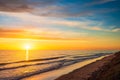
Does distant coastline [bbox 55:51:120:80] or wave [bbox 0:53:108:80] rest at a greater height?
distant coastline [bbox 55:51:120:80]

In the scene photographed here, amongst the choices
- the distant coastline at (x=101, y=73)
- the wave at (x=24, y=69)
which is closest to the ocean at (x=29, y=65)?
the wave at (x=24, y=69)

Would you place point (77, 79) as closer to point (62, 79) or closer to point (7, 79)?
point (62, 79)

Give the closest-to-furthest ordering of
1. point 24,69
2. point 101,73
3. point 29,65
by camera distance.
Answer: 1. point 101,73
2. point 24,69
3. point 29,65

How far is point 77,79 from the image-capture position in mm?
21766

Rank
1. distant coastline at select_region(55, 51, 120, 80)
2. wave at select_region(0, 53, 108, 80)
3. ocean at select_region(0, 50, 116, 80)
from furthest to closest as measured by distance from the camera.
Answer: ocean at select_region(0, 50, 116, 80) → wave at select_region(0, 53, 108, 80) → distant coastline at select_region(55, 51, 120, 80)

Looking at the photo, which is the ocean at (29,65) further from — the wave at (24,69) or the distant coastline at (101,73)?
the distant coastline at (101,73)

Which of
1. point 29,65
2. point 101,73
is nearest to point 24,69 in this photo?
point 29,65

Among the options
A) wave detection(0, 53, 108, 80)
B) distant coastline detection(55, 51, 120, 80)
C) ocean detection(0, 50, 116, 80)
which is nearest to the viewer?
distant coastline detection(55, 51, 120, 80)

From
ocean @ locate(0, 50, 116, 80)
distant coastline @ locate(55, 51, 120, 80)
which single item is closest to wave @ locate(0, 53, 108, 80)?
ocean @ locate(0, 50, 116, 80)

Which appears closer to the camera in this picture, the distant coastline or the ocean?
the distant coastline

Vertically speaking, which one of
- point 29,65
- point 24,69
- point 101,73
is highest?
point 101,73

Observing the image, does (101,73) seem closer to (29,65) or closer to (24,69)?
(24,69)

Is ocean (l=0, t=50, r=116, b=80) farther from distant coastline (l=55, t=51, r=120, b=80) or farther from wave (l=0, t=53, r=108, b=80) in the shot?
distant coastline (l=55, t=51, r=120, b=80)

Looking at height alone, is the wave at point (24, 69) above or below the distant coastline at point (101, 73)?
below
